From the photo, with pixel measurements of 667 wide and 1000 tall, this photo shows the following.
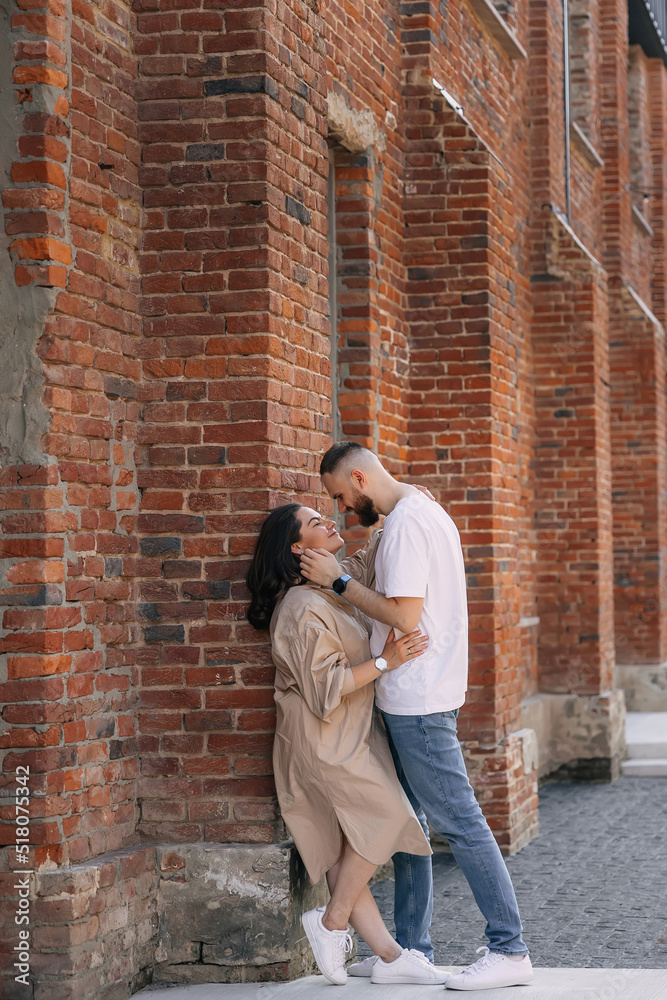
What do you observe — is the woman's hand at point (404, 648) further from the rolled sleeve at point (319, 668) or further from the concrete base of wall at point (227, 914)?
the concrete base of wall at point (227, 914)

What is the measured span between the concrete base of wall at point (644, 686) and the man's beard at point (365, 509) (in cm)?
952

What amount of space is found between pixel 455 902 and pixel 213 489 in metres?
2.80

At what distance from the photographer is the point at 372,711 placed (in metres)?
4.87

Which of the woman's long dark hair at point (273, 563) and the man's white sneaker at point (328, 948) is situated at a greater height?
the woman's long dark hair at point (273, 563)

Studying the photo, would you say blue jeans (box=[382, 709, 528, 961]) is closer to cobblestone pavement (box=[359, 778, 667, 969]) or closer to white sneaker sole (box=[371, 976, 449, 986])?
white sneaker sole (box=[371, 976, 449, 986])

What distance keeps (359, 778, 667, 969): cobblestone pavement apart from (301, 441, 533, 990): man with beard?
74 centimetres

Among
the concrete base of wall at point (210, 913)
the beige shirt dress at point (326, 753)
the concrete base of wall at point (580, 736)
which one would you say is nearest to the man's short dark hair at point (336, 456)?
the beige shirt dress at point (326, 753)

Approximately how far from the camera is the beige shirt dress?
4.63m

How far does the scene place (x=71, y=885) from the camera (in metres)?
4.29

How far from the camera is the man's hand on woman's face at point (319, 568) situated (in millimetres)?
4730

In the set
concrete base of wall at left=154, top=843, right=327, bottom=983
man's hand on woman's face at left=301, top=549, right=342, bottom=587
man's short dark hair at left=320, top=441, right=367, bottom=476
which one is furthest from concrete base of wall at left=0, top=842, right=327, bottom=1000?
man's short dark hair at left=320, top=441, right=367, bottom=476

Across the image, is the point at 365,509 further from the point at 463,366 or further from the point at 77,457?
the point at 463,366

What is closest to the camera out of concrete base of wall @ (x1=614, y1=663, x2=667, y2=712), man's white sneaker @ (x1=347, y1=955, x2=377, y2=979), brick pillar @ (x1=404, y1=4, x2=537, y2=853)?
man's white sneaker @ (x1=347, y1=955, x2=377, y2=979)

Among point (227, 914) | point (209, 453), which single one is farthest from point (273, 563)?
point (227, 914)
